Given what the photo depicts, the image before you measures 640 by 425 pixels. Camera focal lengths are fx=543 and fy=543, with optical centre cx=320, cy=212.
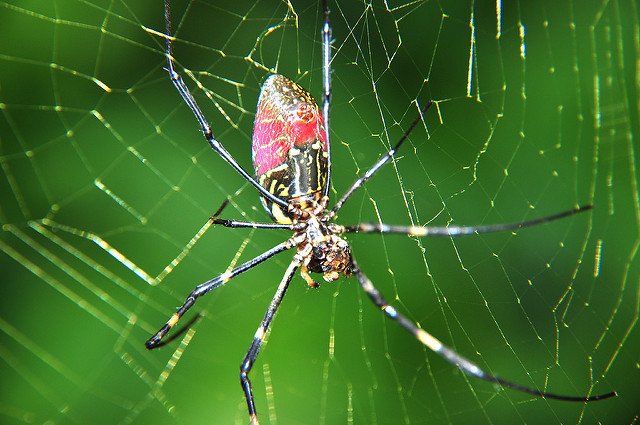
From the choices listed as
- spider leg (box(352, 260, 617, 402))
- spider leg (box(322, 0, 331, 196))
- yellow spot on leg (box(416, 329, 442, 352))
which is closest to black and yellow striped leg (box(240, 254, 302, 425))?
spider leg (box(352, 260, 617, 402))

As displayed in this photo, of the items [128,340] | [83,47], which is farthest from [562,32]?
[128,340]

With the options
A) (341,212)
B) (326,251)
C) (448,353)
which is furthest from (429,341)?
(341,212)

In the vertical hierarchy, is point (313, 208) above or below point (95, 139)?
below

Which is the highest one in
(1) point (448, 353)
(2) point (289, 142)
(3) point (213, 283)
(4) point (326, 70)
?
(4) point (326, 70)

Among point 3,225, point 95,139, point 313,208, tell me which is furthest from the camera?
point 95,139

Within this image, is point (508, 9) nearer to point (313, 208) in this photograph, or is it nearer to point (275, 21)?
point (275, 21)

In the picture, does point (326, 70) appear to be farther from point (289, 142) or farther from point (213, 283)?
point (213, 283)
